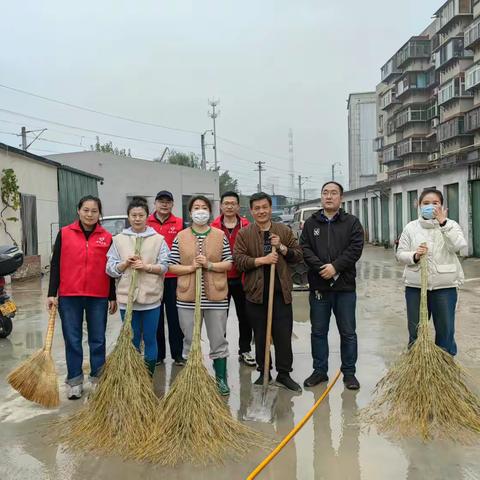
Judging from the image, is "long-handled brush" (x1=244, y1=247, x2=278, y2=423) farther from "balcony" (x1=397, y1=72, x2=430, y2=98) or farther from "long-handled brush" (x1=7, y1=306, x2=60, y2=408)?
"balcony" (x1=397, y1=72, x2=430, y2=98)

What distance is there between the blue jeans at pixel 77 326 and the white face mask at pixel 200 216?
1013 millimetres

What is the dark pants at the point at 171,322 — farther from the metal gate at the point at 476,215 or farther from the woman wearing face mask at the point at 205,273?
the metal gate at the point at 476,215

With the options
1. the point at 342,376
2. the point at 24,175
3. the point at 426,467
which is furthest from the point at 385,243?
the point at 426,467

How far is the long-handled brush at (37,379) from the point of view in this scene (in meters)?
3.65

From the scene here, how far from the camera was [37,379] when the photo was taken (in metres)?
3.68

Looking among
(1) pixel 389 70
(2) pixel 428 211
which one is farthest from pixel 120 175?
(1) pixel 389 70

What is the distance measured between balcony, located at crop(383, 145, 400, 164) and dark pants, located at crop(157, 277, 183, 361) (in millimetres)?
54763

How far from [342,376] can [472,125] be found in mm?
39639

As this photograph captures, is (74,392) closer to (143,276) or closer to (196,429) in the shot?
(143,276)

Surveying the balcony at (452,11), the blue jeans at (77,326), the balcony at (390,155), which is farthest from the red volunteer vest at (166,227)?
the balcony at (390,155)

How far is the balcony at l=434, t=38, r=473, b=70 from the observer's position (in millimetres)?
42062

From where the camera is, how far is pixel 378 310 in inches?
294

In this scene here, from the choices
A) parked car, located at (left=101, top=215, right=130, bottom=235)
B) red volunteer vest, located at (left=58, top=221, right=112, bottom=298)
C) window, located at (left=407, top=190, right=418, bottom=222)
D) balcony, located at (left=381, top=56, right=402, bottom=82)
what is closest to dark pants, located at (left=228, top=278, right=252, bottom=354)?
red volunteer vest, located at (left=58, top=221, right=112, bottom=298)

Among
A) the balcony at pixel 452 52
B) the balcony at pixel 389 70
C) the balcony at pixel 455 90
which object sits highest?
the balcony at pixel 389 70
